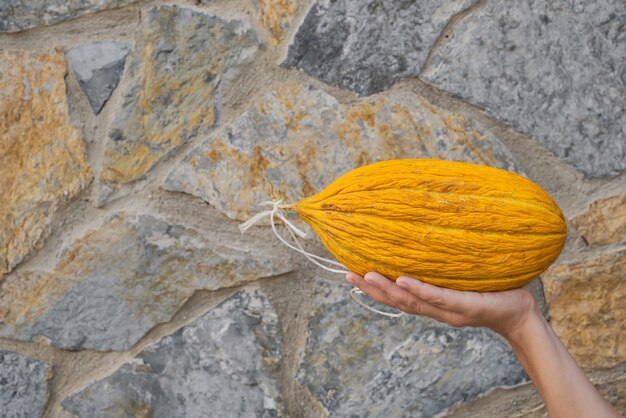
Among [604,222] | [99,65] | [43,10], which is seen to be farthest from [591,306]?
[43,10]

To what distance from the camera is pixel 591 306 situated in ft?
4.27

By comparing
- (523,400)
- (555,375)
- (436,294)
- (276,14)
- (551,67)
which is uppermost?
(276,14)

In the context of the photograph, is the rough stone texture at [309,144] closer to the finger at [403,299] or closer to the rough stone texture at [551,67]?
the rough stone texture at [551,67]

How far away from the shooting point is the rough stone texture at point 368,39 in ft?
4.17

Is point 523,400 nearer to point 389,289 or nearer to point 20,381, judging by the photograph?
point 389,289

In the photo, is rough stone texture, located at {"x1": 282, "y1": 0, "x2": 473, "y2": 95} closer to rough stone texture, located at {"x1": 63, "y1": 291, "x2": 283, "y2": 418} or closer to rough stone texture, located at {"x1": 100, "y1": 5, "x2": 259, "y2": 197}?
rough stone texture, located at {"x1": 100, "y1": 5, "x2": 259, "y2": 197}

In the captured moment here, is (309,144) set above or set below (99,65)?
below

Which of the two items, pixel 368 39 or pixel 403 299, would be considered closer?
pixel 403 299

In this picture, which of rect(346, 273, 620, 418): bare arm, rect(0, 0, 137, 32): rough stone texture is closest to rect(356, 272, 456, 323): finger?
rect(346, 273, 620, 418): bare arm

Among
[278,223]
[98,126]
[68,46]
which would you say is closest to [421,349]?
[278,223]

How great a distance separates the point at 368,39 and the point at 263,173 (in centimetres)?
29

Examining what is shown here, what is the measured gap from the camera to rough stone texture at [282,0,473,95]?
1.27m

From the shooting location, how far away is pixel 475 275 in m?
0.96

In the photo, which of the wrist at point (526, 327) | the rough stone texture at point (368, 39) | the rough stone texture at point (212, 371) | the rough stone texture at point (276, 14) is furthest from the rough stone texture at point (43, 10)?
the wrist at point (526, 327)
